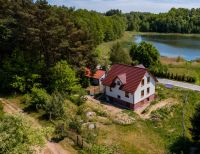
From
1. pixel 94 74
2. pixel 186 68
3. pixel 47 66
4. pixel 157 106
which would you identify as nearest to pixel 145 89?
pixel 157 106

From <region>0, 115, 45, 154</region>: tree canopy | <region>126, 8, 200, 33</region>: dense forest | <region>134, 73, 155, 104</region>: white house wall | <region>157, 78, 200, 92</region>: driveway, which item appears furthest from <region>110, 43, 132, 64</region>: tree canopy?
<region>126, 8, 200, 33</region>: dense forest

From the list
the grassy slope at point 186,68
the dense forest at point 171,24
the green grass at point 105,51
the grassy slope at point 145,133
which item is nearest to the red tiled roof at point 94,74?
the green grass at point 105,51

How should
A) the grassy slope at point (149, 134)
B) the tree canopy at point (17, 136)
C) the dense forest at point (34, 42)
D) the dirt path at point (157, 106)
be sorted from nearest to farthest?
the tree canopy at point (17, 136), the grassy slope at point (149, 134), the dense forest at point (34, 42), the dirt path at point (157, 106)

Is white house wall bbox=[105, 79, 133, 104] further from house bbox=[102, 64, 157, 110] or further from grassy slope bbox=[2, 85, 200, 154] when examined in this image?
grassy slope bbox=[2, 85, 200, 154]

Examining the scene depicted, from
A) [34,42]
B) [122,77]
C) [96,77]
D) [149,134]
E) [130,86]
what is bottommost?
[149,134]

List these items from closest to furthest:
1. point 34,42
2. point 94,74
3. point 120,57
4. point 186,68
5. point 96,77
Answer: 1. point 34,42
2. point 96,77
3. point 94,74
4. point 120,57
5. point 186,68

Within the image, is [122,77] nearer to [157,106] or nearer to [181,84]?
[157,106]

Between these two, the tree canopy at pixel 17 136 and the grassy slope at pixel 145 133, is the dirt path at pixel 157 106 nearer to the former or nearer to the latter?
the grassy slope at pixel 145 133
